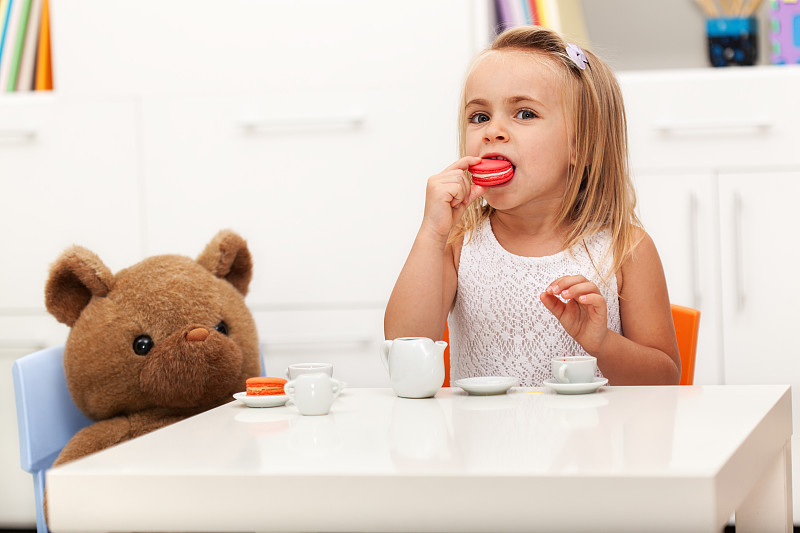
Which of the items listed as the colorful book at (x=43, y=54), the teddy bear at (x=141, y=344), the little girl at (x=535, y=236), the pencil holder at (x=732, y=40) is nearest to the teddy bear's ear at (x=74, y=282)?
the teddy bear at (x=141, y=344)

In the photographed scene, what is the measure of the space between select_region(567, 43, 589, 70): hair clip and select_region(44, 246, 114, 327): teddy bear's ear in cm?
80

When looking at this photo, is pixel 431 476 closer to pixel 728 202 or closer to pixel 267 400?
pixel 267 400

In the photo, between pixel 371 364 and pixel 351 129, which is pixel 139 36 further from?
pixel 371 364

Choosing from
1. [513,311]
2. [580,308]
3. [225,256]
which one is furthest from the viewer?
[225,256]

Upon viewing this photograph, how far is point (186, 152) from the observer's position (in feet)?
6.17

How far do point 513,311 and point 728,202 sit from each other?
709 millimetres

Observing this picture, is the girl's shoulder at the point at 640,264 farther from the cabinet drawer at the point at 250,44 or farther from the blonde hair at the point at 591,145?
the cabinet drawer at the point at 250,44

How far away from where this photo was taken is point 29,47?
6.65ft

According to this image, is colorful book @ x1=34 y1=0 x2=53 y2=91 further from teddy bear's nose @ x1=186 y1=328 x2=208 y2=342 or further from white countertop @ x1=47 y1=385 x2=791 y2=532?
white countertop @ x1=47 y1=385 x2=791 y2=532

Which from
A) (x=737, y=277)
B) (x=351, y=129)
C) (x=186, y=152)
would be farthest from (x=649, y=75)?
(x=186, y=152)

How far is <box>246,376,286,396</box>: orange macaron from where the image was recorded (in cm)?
90

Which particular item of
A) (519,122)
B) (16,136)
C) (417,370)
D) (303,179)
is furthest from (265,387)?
(16,136)

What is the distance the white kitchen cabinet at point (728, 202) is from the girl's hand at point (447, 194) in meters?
0.69

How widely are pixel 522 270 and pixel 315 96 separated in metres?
0.74
